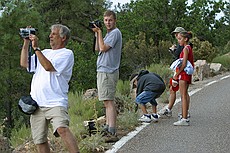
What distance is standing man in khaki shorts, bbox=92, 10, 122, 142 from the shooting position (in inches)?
331

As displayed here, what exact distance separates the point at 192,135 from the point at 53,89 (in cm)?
365

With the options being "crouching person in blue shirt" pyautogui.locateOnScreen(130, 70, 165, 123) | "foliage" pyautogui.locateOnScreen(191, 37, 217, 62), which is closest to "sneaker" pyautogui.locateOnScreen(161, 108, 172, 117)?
"crouching person in blue shirt" pyautogui.locateOnScreen(130, 70, 165, 123)

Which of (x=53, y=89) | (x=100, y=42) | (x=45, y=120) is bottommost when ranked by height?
(x=45, y=120)

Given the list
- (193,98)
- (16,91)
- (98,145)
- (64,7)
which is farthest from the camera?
(64,7)

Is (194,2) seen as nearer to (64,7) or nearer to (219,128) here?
(64,7)

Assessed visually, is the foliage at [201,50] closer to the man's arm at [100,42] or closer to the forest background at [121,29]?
the forest background at [121,29]

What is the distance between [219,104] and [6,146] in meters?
6.07

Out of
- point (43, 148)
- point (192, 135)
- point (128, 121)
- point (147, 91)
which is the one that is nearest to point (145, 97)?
point (147, 91)

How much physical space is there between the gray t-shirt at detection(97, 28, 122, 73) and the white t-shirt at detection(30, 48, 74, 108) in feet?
6.98

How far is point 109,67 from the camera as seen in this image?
8492mm

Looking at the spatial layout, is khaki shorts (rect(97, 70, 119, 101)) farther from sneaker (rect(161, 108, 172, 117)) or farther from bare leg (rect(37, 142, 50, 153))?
sneaker (rect(161, 108, 172, 117))

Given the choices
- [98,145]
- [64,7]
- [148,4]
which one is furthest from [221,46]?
[98,145]

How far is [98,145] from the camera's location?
25.9ft

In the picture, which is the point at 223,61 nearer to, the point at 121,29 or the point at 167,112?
the point at 121,29
